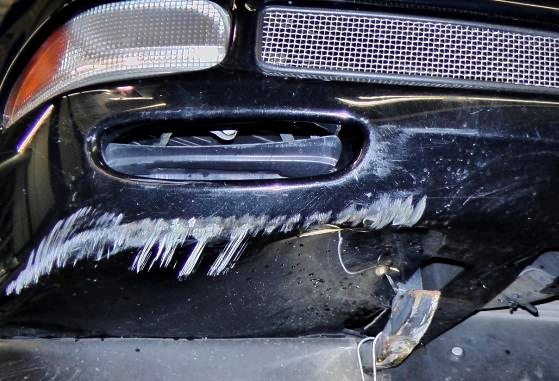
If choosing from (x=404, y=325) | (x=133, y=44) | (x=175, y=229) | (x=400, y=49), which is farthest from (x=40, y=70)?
(x=404, y=325)

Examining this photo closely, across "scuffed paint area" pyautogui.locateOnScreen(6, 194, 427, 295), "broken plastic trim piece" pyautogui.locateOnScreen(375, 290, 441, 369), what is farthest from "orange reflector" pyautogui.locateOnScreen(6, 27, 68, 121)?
"broken plastic trim piece" pyautogui.locateOnScreen(375, 290, 441, 369)

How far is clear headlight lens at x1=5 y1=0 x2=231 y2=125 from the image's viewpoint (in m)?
1.44

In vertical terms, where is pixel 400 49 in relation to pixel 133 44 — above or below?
above

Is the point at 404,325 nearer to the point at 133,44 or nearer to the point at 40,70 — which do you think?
the point at 133,44

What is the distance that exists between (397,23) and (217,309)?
0.75 meters

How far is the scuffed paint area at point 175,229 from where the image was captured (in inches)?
55.0

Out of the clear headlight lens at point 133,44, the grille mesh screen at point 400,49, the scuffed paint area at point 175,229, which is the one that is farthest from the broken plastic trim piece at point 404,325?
the clear headlight lens at point 133,44

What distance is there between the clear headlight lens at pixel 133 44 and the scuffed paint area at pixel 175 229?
0.30m

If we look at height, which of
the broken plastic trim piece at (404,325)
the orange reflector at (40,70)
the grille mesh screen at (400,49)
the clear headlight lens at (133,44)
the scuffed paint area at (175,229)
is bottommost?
the broken plastic trim piece at (404,325)

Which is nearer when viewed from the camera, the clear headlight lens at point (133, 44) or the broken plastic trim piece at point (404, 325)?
the clear headlight lens at point (133, 44)

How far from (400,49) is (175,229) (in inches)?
23.2

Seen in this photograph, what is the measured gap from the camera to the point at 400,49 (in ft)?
4.71

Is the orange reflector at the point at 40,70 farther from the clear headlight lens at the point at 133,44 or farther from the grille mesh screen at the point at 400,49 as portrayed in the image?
the grille mesh screen at the point at 400,49

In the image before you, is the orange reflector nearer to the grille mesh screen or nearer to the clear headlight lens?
the clear headlight lens
